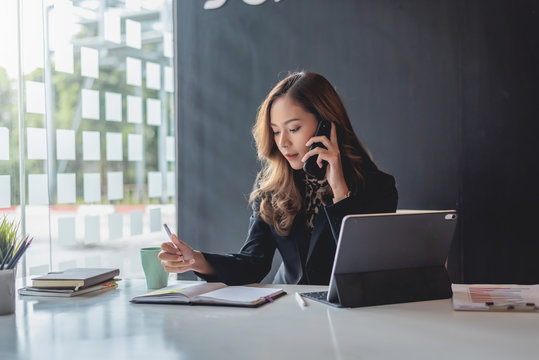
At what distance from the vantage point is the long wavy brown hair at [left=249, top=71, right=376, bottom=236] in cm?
224

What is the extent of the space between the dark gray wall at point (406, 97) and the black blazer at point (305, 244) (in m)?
0.82

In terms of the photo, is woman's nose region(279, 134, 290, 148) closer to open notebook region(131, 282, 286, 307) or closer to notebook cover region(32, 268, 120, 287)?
open notebook region(131, 282, 286, 307)

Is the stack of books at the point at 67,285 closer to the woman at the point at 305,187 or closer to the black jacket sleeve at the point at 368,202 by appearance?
the woman at the point at 305,187

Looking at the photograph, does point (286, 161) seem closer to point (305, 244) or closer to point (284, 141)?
point (284, 141)

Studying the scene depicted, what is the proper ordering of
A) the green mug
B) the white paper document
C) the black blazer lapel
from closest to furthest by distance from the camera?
the white paper document < the green mug < the black blazer lapel

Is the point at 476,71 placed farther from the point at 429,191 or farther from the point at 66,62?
the point at 66,62

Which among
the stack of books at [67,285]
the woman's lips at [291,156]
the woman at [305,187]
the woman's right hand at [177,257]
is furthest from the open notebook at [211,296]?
the woman's lips at [291,156]

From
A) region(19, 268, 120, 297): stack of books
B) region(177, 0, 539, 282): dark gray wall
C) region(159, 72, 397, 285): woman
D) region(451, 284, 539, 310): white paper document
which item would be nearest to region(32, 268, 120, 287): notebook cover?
region(19, 268, 120, 297): stack of books

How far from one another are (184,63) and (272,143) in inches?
51.2

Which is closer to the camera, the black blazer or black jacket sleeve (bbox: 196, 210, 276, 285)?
black jacket sleeve (bbox: 196, 210, 276, 285)

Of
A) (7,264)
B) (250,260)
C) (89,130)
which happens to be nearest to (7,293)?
(7,264)

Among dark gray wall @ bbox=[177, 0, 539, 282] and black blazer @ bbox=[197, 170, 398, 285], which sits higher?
dark gray wall @ bbox=[177, 0, 539, 282]

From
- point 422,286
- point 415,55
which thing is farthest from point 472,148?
point 422,286

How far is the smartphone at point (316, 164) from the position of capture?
222cm
